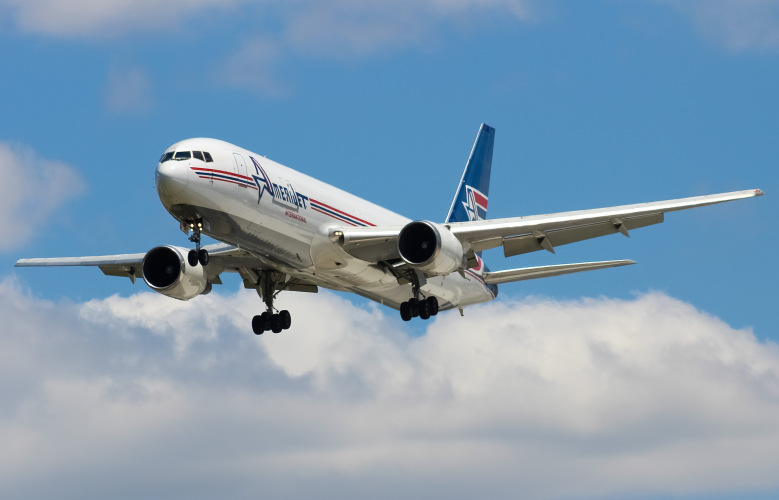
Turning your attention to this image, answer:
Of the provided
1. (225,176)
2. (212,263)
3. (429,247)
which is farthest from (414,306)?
(225,176)

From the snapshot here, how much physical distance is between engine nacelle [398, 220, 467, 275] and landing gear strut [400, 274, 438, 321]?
3.03m

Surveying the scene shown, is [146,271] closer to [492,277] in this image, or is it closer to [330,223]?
[330,223]

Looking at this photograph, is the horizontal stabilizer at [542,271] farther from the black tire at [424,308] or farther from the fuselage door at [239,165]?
the fuselage door at [239,165]

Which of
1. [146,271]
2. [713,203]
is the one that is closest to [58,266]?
[146,271]

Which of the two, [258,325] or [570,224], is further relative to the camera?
[258,325]

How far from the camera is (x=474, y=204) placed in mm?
57438

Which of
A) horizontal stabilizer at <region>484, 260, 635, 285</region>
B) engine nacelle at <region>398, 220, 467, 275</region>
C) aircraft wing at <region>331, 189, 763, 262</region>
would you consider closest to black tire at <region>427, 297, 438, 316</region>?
aircraft wing at <region>331, 189, 763, 262</region>

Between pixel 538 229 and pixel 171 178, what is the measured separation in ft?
39.8

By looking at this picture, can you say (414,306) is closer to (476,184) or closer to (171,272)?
(171,272)

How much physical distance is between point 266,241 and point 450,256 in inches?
228

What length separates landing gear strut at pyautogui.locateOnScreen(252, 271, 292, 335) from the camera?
4866 cm

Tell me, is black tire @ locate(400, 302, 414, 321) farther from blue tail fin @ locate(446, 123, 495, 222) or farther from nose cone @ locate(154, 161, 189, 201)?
nose cone @ locate(154, 161, 189, 201)

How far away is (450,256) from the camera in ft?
142

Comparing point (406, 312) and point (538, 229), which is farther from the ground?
point (538, 229)
